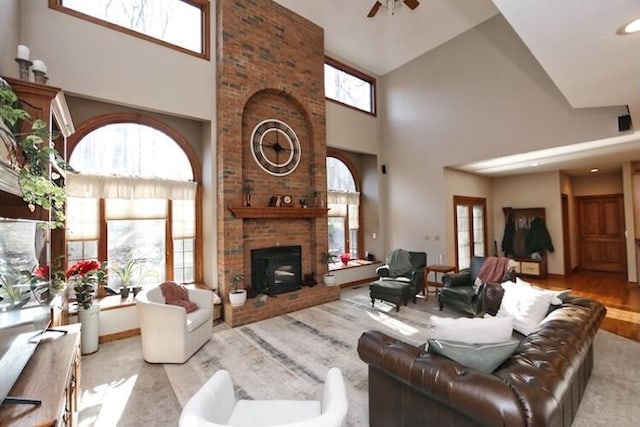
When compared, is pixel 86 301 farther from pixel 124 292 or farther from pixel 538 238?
pixel 538 238

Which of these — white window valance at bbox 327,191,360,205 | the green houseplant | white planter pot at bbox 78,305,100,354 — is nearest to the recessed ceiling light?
Result: the green houseplant

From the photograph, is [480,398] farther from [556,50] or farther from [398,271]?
[398,271]

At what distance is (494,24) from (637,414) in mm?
6038

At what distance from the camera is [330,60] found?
6.48 m

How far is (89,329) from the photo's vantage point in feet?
11.1

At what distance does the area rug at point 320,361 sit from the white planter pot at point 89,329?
1154mm

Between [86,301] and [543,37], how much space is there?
5.27 meters

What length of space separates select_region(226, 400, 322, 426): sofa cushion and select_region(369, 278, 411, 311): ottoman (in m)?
3.27

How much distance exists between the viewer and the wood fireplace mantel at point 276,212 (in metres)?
4.51

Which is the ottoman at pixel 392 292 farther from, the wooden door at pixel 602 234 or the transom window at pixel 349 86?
the wooden door at pixel 602 234

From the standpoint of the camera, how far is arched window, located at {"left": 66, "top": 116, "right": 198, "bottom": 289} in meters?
3.94

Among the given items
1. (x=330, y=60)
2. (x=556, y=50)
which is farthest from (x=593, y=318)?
(x=330, y=60)

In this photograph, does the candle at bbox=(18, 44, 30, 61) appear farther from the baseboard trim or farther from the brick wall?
the baseboard trim

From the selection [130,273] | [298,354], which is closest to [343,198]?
[298,354]
